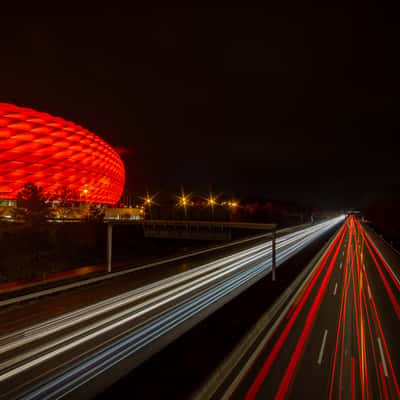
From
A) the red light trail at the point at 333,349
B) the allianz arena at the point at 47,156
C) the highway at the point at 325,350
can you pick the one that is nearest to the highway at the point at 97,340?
the highway at the point at 325,350

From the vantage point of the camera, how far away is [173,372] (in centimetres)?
554

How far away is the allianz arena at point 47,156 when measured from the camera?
48.2m

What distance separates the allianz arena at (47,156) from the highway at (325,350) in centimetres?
4140

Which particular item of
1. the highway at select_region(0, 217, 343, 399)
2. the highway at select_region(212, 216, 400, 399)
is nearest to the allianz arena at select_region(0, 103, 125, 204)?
the highway at select_region(0, 217, 343, 399)

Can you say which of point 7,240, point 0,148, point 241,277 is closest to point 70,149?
point 0,148

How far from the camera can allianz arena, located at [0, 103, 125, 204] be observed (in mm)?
48250

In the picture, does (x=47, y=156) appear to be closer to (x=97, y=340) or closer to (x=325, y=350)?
(x=97, y=340)

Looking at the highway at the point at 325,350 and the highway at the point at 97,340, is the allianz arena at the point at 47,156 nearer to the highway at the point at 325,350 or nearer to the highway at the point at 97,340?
the highway at the point at 97,340

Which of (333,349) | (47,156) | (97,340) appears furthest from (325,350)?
(47,156)

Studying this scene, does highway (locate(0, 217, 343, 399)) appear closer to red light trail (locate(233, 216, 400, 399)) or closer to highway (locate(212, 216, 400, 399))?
highway (locate(212, 216, 400, 399))

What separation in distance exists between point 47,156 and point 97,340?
53881 millimetres

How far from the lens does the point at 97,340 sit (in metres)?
6.72

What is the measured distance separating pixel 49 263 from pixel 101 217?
421 inches

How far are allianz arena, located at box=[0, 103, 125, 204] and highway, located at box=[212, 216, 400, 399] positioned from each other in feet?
136
